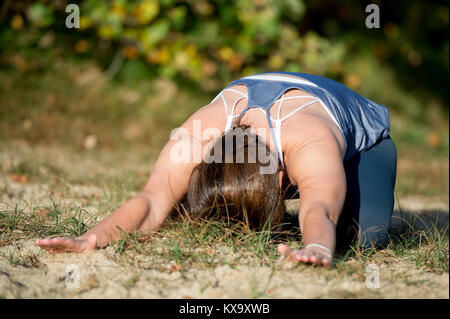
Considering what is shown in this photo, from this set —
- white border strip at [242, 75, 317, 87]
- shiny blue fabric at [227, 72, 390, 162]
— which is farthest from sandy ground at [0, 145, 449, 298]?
white border strip at [242, 75, 317, 87]

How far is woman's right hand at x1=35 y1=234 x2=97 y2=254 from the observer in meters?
1.73

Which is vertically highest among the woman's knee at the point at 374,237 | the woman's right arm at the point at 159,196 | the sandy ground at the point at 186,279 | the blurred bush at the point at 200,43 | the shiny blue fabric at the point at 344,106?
the blurred bush at the point at 200,43

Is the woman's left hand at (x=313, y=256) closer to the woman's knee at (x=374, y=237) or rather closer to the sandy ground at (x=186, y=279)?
the sandy ground at (x=186, y=279)

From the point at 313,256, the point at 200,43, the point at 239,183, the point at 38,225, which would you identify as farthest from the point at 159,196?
the point at 200,43

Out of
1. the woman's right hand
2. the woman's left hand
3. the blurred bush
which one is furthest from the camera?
the blurred bush

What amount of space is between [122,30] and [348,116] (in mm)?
3490

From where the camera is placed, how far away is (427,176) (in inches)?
184

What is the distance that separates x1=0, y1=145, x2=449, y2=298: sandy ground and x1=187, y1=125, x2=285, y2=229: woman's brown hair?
206mm

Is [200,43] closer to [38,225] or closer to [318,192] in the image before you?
[38,225]

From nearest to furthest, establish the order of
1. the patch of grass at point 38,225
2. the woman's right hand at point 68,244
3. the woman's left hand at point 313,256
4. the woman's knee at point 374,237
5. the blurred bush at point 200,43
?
the woman's left hand at point 313,256, the woman's right hand at point 68,244, the patch of grass at point 38,225, the woman's knee at point 374,237, the blurred bush at point 200,43

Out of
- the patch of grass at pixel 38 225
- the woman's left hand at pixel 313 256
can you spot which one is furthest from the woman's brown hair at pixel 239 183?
the patch of grass at pixel 38 225

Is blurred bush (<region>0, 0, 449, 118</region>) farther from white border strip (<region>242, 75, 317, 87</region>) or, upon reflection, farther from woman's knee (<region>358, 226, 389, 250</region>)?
woman's knee (<region>358, 226, 389, 250</region>)

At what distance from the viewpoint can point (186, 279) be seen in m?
1.68

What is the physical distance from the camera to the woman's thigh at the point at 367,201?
7.25 feet
